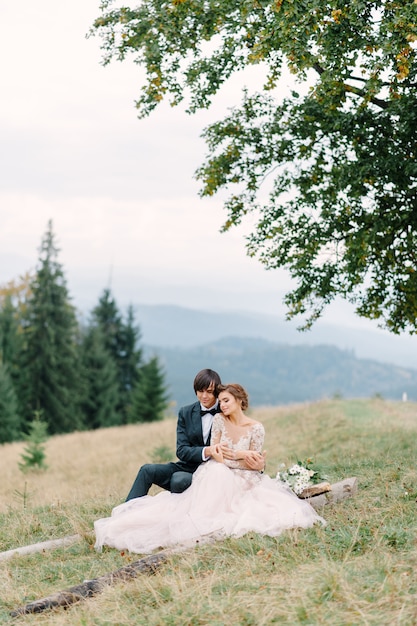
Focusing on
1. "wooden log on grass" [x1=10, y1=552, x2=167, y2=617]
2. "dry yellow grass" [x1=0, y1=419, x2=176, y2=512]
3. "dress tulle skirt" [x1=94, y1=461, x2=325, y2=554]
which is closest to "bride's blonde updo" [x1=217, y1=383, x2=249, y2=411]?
"dress tulle skirt" [x1=94, y1=461, x2=325, y2=554]

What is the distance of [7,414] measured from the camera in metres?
46.0

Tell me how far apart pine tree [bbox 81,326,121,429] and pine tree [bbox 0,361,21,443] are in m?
6.71

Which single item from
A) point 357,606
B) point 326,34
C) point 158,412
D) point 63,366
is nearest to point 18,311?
point 63,366

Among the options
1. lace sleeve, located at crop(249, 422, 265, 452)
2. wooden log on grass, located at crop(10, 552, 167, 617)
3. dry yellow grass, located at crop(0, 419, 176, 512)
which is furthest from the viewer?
dry yellow grass, located at crop(0, 419, 176, 512)

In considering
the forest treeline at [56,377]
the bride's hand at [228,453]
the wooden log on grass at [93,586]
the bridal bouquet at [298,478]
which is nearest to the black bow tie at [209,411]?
the bride's hand at [228,453]

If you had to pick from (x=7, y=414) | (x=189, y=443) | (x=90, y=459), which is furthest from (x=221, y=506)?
(x=7, y=414)

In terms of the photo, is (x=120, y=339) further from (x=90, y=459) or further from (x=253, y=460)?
(x=253, y=460)

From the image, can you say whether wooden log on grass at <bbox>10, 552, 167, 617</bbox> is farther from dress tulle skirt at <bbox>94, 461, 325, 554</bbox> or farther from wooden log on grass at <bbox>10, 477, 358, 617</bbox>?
dress tulle skirt at <bbox>94, 461, 325, 554</bbox>

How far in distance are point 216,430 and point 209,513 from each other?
1165mm

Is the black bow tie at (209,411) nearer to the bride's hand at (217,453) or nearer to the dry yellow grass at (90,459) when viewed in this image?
the bride's hand at (217,453)

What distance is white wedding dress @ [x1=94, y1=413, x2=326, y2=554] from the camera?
7.85 m

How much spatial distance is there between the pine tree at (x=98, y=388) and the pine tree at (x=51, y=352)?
262 cm

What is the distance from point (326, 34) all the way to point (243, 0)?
168 centimetres

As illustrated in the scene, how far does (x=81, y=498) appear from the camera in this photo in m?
12.2
